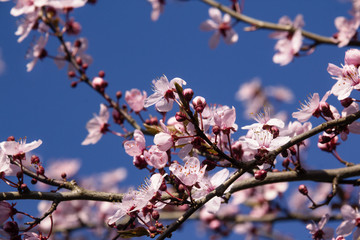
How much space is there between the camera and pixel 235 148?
231 centimetres

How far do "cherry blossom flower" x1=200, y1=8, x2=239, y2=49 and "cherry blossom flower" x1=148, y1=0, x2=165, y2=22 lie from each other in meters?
0.72

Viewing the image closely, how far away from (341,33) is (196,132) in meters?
2.55

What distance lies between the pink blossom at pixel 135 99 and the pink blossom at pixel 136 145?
33.2 inches

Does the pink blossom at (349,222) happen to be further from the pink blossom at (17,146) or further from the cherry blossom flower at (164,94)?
the pink blossom at (17,146)

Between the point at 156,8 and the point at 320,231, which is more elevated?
the point at 156,8

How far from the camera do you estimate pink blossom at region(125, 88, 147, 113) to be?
2.94 m

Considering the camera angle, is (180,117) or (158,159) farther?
(158,159)

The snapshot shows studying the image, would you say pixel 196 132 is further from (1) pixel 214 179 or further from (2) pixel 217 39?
(2) pixel 217 39

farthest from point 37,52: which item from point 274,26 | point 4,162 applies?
point 274,26

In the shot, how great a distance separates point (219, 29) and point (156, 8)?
891 millimetres

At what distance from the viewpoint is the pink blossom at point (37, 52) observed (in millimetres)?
3535

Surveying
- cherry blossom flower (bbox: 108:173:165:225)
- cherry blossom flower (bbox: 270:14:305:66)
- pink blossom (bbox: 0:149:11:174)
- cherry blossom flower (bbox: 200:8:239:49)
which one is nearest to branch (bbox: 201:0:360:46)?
cherry blossom flower (bbox: 270:14:305:66)

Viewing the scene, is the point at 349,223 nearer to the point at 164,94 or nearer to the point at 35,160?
the point at 164,94

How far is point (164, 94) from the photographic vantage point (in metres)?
1.89
